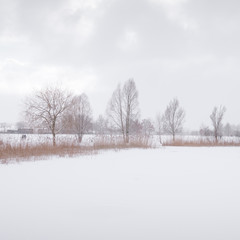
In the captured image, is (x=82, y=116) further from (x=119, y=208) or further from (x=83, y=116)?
(x=119, y=208)

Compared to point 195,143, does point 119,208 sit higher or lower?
higher

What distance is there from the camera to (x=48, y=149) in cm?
1001

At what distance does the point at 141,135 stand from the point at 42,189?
12944 millimetres

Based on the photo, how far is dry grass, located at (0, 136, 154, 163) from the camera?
28.0ft

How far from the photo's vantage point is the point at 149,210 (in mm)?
2814

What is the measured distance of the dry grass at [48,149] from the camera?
8523 mm

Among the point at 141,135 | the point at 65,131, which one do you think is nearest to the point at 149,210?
the point at 141,135

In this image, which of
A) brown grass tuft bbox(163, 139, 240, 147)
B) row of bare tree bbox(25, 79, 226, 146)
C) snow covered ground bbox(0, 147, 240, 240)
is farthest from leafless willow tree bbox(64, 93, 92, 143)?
snow covered ground bbox(0, 147, 240, 240)

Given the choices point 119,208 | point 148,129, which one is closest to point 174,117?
point 148,129

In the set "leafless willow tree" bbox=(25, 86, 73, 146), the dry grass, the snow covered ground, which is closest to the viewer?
the snow covered ground

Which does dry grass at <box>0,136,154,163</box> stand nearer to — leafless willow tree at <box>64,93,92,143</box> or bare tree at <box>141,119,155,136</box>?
bare tree at <box>141,119,155,136</box>

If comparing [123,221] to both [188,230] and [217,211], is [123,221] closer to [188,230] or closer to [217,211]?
[188,230]

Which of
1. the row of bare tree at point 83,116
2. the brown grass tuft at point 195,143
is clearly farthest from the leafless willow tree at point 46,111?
the brown grass tuft at point 195,143

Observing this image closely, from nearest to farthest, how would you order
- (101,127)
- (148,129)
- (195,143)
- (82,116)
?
(195,143) < (148,129) < (82,116) < (101,127)
